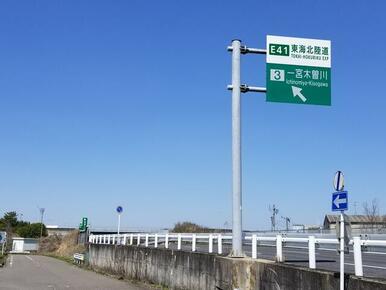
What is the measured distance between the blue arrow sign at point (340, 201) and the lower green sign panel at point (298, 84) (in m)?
5.40

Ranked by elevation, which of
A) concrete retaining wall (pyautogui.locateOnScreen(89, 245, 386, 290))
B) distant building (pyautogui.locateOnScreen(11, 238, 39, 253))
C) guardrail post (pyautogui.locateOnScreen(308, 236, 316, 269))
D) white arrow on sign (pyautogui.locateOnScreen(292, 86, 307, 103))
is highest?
white arrow on sign (pyautogui.locateOnScreen(292, 86, 307, 103))

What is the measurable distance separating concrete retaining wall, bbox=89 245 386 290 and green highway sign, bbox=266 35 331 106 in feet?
15.9

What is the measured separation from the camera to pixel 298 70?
16141 millimetres

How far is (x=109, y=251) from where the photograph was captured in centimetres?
3488

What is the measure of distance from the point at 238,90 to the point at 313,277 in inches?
249

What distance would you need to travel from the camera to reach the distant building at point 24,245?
104875 mm

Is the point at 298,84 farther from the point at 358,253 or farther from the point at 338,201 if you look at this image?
the point at 358,253

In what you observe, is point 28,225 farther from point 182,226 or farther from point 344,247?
point 344,247

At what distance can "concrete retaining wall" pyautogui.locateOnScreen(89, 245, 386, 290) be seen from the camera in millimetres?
11307

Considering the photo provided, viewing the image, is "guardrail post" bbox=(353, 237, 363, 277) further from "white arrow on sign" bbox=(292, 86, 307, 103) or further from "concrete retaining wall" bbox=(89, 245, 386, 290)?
"white arrow on sign" bbox=(292, 86, 307, 103)

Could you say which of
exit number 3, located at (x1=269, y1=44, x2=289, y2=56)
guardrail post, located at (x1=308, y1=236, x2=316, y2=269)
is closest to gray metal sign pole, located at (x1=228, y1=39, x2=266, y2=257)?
exit number 3, located at (x1=269, y1=44, x2=289, y2=56)

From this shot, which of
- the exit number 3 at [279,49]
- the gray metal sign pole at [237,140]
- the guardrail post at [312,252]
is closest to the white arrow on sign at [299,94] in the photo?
the gray metal sign pole at [237,140]

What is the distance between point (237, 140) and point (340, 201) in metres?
5.43

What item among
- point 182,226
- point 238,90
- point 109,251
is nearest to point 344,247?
point 238,90
